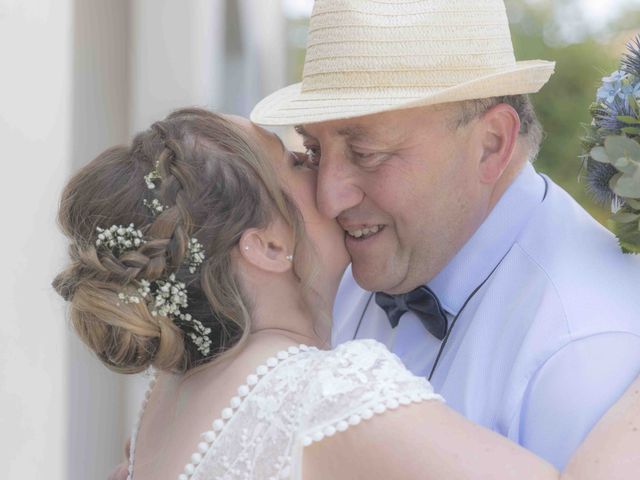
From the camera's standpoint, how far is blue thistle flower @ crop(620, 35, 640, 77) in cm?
257

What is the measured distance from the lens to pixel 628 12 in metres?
13.8

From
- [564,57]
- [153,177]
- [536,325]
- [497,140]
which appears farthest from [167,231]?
[564,57]

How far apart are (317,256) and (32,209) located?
214 cm

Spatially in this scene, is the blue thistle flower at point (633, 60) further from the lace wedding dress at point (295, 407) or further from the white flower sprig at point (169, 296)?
the white flower sprig at point (169, 296)

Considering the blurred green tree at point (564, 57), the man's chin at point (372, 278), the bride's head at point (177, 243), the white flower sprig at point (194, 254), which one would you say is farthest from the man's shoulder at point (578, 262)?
the blurred green tree at point (564, 57)

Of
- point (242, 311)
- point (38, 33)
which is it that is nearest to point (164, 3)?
point (38, 33)

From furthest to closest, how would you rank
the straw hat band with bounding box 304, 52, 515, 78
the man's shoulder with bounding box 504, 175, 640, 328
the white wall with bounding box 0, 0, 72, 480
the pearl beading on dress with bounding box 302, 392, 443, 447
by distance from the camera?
the white wall with bounding box 0, 0, 72, 480 < the straw hat band with bounding box 304, 52, 515, 78 < the man's shoulder with bounding box 504, 175, 640, 328 < the pearl beading on dress with bounding box 302, 392, 443, 447

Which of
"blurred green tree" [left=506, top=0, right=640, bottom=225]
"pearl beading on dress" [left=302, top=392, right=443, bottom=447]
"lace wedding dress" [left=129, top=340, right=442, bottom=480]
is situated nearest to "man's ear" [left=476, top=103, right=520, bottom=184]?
"lace wedding dress" [left=129, top=340, right=442, bottom=480]

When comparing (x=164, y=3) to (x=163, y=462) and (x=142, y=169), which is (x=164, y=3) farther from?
(x=163, y=462)

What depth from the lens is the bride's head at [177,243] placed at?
2.37 m

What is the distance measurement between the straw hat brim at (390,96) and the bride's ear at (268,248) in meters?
0.34

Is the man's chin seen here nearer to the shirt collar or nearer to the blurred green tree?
the shirt collar

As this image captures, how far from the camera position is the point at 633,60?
8.50 ft

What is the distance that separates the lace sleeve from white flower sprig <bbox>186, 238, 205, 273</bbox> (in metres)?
0.39
